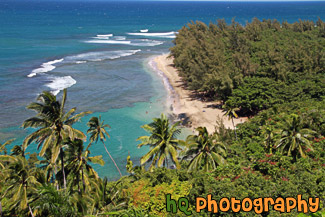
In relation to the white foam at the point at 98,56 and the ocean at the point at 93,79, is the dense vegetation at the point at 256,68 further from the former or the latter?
the white foam at the point at 98,56

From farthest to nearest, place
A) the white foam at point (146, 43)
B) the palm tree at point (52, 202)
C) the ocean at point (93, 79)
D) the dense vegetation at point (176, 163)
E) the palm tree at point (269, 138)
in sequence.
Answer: the white foam at point (146, 43) < the ocean at point (93, 79) < the palm tree at point (269, 138) < the dense vegetation at point (176, 163) < the palm tree at point (52, 202)

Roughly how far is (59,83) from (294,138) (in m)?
51.8

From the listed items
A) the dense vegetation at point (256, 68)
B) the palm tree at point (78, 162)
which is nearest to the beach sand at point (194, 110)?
the dense vegetation at point (256, 68)

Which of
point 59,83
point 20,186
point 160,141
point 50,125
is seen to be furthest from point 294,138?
point 59,83

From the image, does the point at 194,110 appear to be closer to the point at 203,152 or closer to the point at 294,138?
the point at 294,138

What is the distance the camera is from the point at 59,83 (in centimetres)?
6525

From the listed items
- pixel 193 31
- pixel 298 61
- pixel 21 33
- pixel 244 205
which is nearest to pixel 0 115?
pixel 244 205

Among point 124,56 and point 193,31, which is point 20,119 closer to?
point 124,56

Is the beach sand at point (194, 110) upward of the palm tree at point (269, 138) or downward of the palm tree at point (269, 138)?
downward

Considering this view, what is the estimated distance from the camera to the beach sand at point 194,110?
46125 mm

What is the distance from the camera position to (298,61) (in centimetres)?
5534

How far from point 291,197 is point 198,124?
2805 cm

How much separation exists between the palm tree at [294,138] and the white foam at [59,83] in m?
44.6

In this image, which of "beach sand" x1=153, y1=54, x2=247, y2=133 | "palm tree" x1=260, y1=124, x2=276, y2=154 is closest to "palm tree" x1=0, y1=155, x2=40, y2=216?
"palm tree" x1=260, y1=124, x2=276, y2=154
